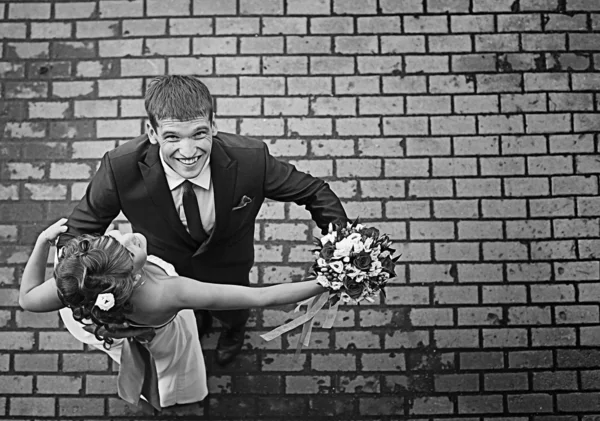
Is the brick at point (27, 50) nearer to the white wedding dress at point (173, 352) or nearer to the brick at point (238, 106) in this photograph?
the brick at point (238, 106)

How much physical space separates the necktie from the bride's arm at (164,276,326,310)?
251mm

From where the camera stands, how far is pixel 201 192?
327cm

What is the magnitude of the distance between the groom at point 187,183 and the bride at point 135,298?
0.16 metres

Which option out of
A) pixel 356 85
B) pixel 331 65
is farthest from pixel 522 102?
pixel 331 65

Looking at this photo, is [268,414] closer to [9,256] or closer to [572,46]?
[9,256]

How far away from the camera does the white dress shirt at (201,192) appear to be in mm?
3195

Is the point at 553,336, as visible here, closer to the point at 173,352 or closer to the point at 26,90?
the point at 173,352

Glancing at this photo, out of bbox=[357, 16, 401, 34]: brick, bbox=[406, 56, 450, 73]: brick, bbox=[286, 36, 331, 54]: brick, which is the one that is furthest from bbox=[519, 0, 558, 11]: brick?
bbox=[286, 36, 331, 54]: brick

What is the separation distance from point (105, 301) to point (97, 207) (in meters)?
0.55

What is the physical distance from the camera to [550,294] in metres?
4.48

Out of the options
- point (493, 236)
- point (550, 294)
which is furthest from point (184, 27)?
point (550, 294)

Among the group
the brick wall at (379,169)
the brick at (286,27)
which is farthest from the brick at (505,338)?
the brick at (286,27)

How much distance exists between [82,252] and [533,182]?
2.93 m

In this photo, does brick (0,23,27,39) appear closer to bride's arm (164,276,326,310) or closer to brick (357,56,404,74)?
brick (357,56,404,74)
